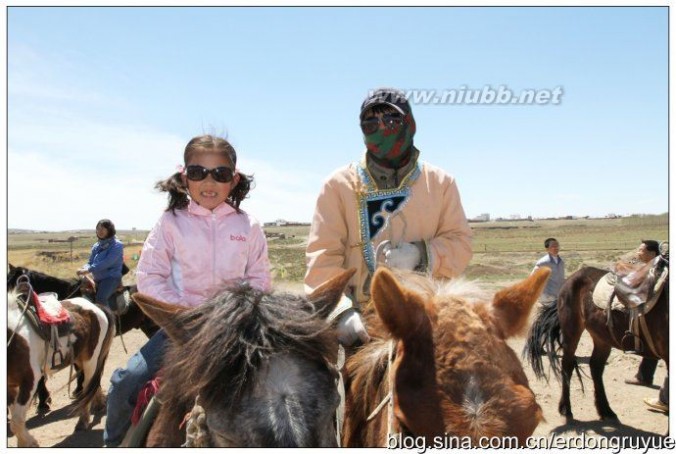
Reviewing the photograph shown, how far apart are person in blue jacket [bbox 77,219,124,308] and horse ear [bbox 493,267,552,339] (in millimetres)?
9198

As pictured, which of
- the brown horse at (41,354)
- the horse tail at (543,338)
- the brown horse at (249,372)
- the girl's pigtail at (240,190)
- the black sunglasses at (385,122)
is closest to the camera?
the brown horse at (249,372)

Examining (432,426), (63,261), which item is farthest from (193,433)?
(63,261)

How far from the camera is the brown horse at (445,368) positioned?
1690 mm

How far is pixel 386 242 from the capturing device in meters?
2.79

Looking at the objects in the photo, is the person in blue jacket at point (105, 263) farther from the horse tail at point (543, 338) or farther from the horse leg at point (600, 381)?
the horse leg at point (600, 381)

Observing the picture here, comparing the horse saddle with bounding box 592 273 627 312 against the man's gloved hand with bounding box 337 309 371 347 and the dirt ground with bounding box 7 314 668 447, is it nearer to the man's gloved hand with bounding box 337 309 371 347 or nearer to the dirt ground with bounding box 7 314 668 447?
the dirt ground with bounding box 7 314 668 447

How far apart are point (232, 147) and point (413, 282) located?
1.59m

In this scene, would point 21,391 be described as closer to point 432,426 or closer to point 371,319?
point 371,319

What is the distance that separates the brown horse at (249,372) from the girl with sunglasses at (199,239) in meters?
0.73

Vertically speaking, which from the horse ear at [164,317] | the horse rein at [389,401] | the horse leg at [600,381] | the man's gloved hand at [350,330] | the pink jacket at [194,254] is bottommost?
the horse leg at [600,381]

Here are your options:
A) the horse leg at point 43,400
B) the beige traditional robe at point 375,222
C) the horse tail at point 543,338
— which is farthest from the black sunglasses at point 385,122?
the horse leg at point 43,400

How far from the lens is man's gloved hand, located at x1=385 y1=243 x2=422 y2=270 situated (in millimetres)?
2771

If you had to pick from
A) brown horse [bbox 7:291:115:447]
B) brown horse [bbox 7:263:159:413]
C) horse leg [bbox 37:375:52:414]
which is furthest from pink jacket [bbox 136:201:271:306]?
horse leg [bbox 37:375:52:414]

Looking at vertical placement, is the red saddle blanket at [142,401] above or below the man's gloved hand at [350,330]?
below
